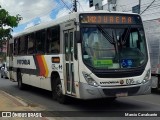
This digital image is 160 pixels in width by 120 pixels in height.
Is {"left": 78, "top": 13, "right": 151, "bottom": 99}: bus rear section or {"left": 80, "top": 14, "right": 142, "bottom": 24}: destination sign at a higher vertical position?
{"left": 80, "top": 14, "right": 142, "bottom": 24}: destination sign

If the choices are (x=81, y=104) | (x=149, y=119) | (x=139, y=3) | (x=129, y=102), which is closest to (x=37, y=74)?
(x=81, y=104)

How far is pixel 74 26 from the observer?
12.5 meters

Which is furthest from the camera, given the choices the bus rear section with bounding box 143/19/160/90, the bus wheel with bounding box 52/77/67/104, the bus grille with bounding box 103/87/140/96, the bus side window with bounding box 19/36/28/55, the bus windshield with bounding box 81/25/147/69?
the bus side window with bounding box 19/36/28/55

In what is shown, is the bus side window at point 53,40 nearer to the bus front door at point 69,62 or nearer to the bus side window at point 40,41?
the bus side window at point 40,41

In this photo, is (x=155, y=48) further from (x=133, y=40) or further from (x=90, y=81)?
(x=90, y=81)

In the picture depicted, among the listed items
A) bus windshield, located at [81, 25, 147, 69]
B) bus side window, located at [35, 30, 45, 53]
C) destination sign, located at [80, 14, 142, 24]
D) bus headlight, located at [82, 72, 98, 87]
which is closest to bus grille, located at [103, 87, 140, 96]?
bus headlight, located at [82, 72, 98, 87]

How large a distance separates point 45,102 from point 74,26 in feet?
13.0

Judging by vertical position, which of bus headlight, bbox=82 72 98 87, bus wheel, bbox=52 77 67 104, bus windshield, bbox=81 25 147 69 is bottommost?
bus wheel, bbox=52 77 67 104

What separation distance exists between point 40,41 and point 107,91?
5.38m

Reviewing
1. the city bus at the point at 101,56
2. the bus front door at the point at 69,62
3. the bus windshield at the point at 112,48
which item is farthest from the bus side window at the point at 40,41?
the bus windshield at the point at 112,48

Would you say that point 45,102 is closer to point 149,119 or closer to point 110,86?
point 110,86

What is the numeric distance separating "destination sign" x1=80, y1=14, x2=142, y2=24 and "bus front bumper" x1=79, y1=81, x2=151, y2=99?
6.58 feet

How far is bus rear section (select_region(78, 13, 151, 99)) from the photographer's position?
11781mm

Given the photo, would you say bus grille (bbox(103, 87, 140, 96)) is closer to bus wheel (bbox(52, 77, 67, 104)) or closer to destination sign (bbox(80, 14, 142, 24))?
destination sign (bbox(80, 14, 142, 24))
